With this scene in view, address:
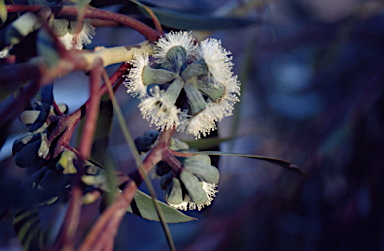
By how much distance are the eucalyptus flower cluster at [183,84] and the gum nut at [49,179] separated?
0.70 feet

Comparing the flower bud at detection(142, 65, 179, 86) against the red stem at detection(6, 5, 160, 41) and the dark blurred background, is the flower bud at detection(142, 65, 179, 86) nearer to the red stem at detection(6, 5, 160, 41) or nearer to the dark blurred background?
the red stem at detection(6, 5, 160, 41)

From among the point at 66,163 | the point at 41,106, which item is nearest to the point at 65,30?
the point at 41,106

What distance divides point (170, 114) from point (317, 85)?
1.14m

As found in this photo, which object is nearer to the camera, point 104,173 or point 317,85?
point 104,173

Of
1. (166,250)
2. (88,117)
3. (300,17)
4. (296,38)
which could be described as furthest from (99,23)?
(296,38)

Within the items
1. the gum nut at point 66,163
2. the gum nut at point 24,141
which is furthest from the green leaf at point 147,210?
the gum nut at point 24,141

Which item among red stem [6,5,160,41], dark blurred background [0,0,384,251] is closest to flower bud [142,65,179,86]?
red stem [6,5,160,41]

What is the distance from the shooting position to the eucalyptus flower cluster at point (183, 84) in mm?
600

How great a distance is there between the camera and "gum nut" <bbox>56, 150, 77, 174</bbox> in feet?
1.84

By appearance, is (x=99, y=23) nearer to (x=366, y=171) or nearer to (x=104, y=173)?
(x=104, y=173)

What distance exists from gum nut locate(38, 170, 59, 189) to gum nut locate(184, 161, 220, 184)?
9.9 inches

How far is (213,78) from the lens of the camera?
24.7 inches

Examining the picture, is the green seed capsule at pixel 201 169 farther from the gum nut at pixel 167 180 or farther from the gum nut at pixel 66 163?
the gum nut at pixel 66 163

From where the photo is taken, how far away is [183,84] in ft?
2.00
